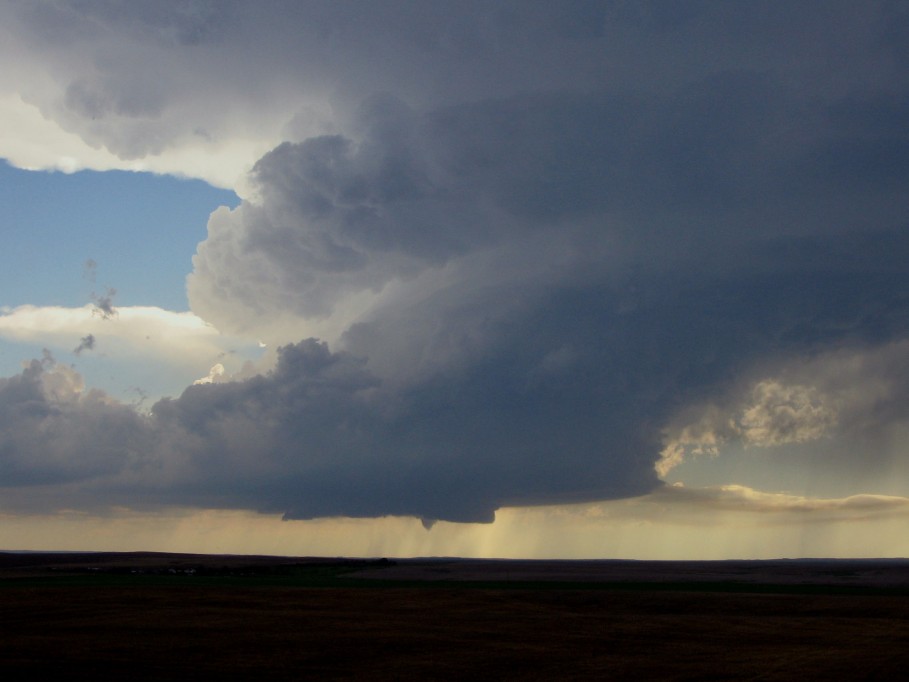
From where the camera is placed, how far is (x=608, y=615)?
66.3 m

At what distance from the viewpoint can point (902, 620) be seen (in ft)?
214

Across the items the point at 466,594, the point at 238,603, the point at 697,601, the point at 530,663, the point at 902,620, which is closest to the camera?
the point at 530,663

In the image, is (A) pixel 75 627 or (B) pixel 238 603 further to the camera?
(B) pixel 238 603

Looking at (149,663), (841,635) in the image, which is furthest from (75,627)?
(841,635)

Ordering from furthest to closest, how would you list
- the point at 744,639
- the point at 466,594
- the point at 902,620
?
the point at 466,594, the point at 902,620, the point at 744,639

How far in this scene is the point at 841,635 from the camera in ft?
180

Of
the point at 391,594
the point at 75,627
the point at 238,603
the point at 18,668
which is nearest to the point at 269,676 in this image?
the point at 18,668

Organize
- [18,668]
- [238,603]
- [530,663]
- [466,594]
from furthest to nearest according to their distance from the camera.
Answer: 1. [466,594]
2. [238,603]
3. [530,663]
4. [18,668]

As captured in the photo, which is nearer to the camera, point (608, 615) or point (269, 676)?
point (269, 676)

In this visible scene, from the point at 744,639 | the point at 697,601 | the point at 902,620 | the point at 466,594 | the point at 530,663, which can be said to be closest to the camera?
the point at 530,663

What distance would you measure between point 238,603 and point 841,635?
4074 cm

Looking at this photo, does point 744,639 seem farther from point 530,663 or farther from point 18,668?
point 18,668

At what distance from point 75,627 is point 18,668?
14625 mm

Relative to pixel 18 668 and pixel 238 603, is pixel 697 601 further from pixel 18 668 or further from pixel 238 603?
pixel 18 668
